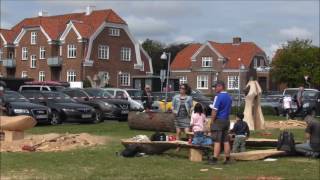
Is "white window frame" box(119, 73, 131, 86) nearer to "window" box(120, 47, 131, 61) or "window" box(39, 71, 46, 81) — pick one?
"window" box(120, 47, 131, 61)

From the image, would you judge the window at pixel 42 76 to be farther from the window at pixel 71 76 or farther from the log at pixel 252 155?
the log at pixel 252 155

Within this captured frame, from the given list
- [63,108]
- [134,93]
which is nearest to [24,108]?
[63,108]

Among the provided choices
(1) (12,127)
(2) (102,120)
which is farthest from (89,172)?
(2) (102,120)

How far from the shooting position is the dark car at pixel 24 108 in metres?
24.0

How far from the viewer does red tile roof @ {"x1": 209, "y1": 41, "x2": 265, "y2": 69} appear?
95.5 m

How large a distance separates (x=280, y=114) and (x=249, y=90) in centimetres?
1619

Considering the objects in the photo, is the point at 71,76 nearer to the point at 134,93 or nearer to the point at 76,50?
the point at 76,50

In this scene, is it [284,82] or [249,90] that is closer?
[249,90]

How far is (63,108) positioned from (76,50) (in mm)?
55489

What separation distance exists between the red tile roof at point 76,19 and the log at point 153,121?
58.7 m

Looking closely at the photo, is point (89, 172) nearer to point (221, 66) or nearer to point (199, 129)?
point (199, 129)

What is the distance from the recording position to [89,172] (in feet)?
38.3

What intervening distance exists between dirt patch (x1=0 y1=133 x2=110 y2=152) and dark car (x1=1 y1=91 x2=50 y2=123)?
723 centimetres

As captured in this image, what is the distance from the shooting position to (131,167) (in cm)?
1220
